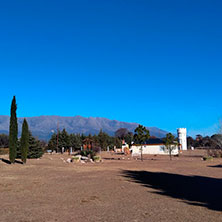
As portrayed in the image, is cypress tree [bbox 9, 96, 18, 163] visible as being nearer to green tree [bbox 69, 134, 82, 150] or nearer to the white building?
the white building

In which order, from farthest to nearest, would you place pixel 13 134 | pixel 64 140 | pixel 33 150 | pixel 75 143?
pixel 75 143 → pixel 64 140 → pixel 33 150 → pixel 13 134

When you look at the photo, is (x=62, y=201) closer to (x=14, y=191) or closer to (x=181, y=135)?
(x=14, y=191)

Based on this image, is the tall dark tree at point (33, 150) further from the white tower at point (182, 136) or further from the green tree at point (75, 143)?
the white tower at point (182, 136)

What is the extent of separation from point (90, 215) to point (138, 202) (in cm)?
253

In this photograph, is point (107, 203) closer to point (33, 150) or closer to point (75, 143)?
point (33, 150)

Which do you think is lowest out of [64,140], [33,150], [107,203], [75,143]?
[107,203]

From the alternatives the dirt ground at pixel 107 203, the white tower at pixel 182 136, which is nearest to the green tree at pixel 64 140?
the white tower at pixel 182 136

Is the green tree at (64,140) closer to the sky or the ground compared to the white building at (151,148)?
closer to the sky

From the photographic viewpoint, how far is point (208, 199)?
33.8 ft

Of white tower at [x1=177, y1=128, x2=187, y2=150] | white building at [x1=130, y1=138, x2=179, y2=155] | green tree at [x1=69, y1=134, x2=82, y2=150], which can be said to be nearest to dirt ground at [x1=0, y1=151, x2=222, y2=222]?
white building at [x1=130, y1=138, x2=179, y2=155]

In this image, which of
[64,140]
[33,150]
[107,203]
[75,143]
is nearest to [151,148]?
[64,140]

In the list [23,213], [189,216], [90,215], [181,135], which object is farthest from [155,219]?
[181,135]

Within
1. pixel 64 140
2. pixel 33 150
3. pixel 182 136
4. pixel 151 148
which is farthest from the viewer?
pixel 182 136

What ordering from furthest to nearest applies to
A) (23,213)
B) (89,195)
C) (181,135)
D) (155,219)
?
(181,135), (89,195), (23,213), (155,219)
